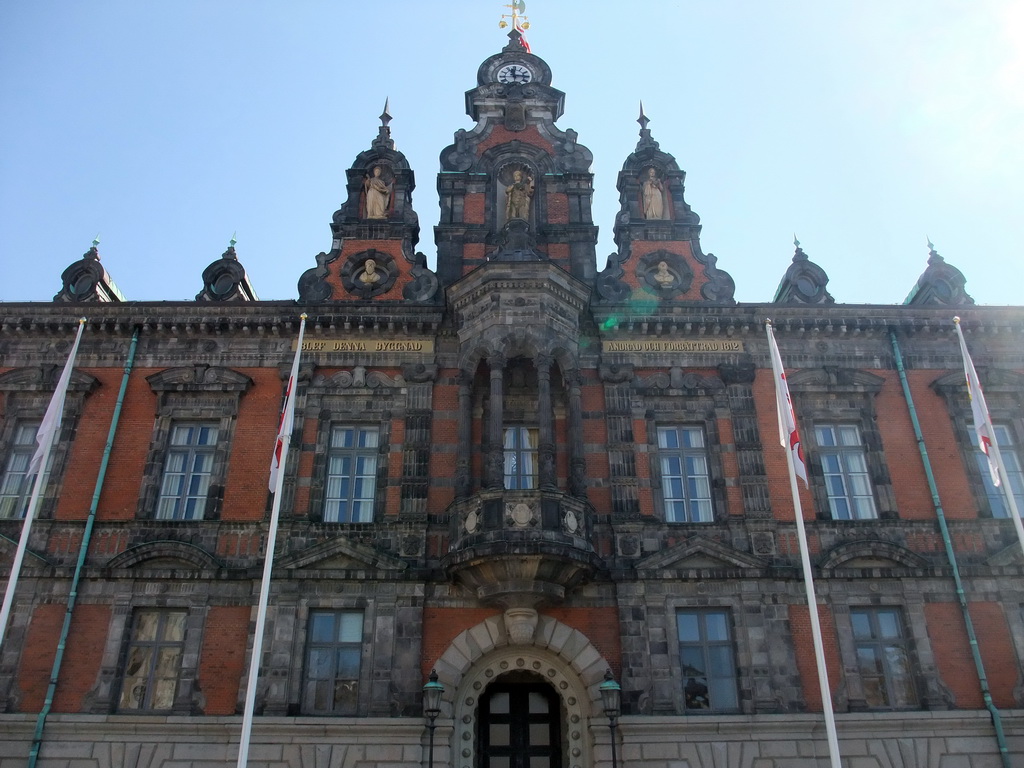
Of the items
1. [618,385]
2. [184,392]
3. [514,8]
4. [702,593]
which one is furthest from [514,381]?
[514,8]

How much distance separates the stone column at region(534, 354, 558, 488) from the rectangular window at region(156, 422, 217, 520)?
302 inches

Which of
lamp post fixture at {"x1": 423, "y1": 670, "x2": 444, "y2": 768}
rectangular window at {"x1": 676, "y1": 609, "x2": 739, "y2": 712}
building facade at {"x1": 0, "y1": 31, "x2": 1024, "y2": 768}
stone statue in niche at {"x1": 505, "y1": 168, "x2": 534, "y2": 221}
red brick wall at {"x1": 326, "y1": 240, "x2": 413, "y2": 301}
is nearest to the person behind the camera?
lamp post fixture at {"x1": 423, "y1": 670, "x2": 444, "y2": 768}

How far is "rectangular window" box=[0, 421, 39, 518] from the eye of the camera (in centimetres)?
1886

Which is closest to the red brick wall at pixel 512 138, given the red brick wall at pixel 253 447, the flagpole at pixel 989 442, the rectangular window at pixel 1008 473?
the red brick wall at pixel 253 447

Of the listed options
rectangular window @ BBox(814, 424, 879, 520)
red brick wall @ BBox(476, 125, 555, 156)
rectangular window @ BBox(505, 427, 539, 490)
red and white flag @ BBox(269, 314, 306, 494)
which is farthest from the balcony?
red brick wall @ BBox(476, 125, 555, 156)

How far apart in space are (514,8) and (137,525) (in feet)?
64.9

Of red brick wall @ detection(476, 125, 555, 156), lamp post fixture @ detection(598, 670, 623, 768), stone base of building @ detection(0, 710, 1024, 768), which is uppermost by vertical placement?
red brick wall @ detection(476, 125, 555, 156)

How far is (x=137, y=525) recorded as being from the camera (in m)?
18.4

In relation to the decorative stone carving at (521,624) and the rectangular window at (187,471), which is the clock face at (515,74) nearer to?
the rectangular window at (187,471)

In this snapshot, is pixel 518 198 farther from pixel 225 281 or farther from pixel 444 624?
pixel 444 624

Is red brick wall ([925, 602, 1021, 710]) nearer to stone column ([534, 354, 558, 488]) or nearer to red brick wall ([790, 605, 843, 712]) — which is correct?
red brick wall ([790, 605, 843, 712])

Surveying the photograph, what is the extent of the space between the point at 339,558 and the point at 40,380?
29.2 ft

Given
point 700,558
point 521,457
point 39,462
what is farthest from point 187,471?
point 700,558

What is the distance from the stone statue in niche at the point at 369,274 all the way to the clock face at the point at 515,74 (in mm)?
7992
